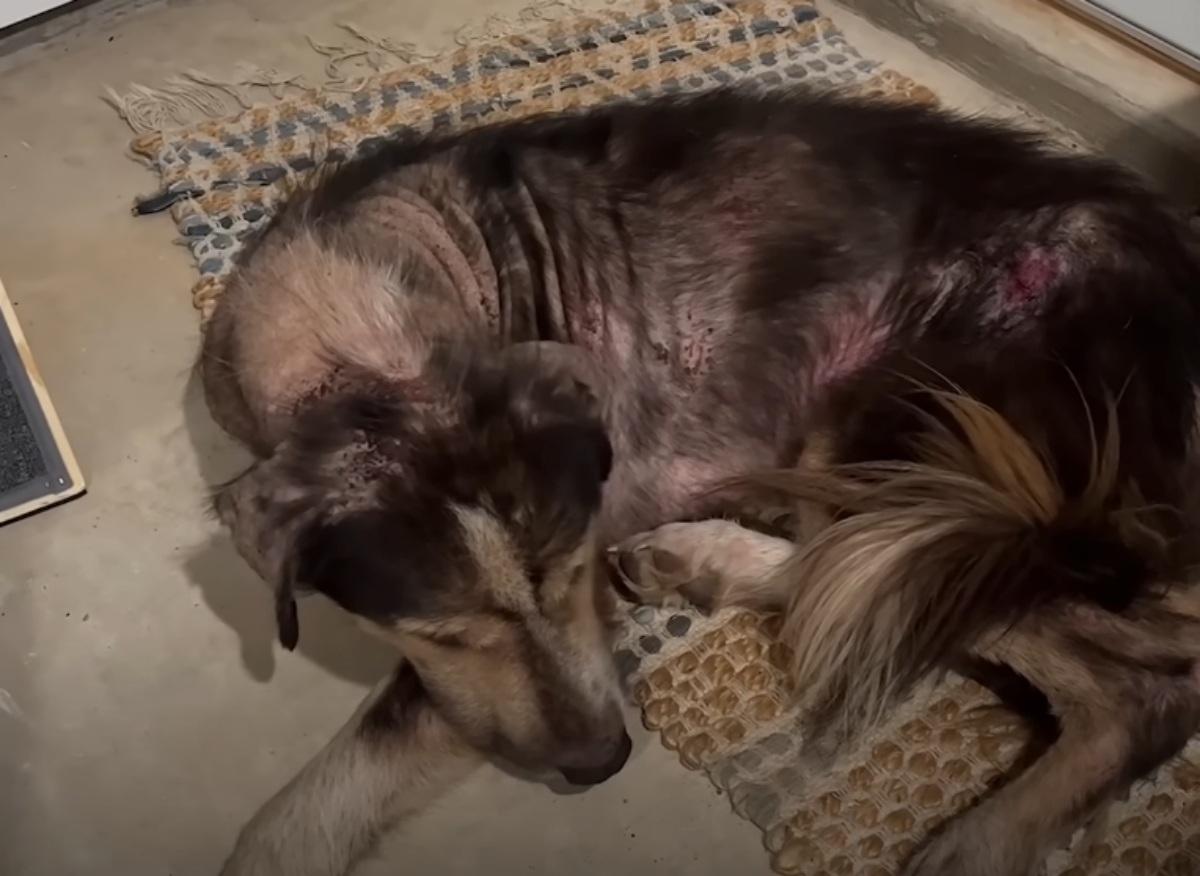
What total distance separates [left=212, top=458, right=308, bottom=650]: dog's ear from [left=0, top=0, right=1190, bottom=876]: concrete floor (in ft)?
1.47

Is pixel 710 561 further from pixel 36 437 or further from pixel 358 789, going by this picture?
pixel 36 437

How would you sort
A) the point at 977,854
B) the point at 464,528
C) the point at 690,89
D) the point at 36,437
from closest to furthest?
the point at 464,528 < the point at 977,854 < the point at 36,437 < the point at 690,89

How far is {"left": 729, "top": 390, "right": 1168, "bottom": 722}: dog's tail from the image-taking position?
161cm

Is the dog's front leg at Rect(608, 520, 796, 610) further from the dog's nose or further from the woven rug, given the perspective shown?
the dog's nose

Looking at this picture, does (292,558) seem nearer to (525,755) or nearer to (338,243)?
(525,755)

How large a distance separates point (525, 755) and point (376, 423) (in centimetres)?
47

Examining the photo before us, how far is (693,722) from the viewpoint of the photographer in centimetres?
186

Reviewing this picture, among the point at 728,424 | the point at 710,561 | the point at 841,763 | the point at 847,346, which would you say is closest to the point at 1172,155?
the point at 847,346

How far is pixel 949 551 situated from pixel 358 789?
861 mm

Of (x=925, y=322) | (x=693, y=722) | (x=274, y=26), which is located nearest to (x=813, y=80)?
(x=925, y=322)

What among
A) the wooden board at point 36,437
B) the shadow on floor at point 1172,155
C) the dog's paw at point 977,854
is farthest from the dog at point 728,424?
the shadow on floor at point 1172,155

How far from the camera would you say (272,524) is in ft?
4.78

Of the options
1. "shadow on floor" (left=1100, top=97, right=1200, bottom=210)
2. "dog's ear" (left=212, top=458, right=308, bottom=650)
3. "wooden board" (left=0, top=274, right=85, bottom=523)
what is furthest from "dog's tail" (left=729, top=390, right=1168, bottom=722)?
"wooden board" (left=0, top=274, right=85, bottom=523)

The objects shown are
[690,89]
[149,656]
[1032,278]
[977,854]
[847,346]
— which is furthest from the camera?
[690,89]
